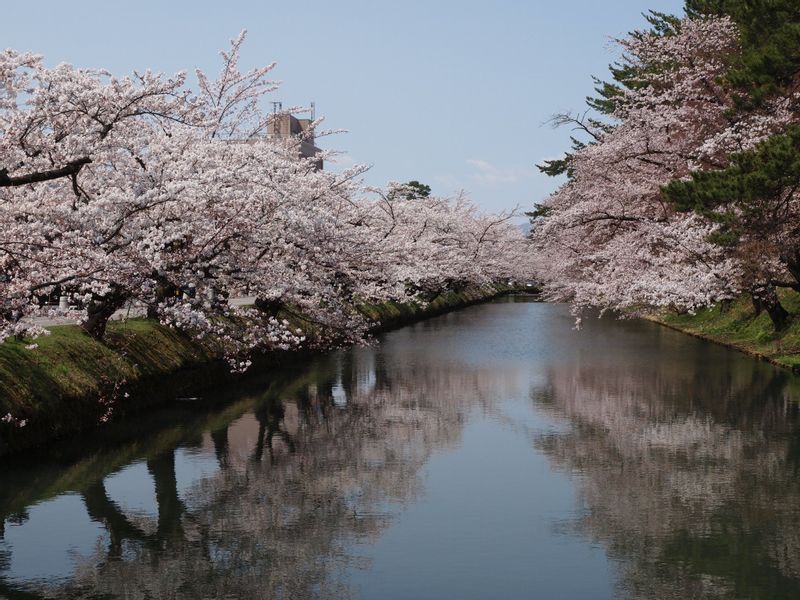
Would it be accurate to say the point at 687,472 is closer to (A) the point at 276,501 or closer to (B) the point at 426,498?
(B) the point at 426,498

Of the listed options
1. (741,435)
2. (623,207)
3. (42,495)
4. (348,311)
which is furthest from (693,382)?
(42,495)

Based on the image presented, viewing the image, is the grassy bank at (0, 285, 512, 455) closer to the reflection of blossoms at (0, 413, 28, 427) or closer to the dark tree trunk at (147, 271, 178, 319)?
the reflection of blossoms at (0, 413, 28, 427)

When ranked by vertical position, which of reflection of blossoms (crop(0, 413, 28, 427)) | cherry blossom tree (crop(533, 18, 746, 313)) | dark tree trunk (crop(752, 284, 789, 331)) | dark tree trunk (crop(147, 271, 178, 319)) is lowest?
reflection of blossoms (crop(0, 413, 28, 427))

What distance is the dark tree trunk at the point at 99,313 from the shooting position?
2064cm

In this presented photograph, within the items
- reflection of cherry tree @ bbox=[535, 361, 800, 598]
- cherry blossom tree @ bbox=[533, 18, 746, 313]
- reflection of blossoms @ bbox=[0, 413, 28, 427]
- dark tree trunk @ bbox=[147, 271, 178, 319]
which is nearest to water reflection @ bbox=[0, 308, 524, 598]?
reflection of blossoms @ bbox=[0, 413, 28, 427]

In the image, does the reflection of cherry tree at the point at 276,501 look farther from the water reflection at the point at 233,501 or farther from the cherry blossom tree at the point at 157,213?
the cherry blossom tree at the point at 157,213

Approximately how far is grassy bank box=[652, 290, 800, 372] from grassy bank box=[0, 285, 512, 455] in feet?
54.2

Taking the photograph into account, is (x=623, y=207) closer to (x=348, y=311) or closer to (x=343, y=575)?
(x=348, y=311)

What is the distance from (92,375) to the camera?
19.1 meters

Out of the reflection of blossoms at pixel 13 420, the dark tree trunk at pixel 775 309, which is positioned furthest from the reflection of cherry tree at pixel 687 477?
the reflection of blossoms at pixel 13 420

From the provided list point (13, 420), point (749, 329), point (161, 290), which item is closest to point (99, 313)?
point (161, 290)

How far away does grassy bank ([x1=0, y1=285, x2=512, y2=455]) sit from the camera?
644 inches

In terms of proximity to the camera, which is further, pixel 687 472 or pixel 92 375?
pixel 92 375

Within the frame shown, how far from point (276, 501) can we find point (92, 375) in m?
7.36
